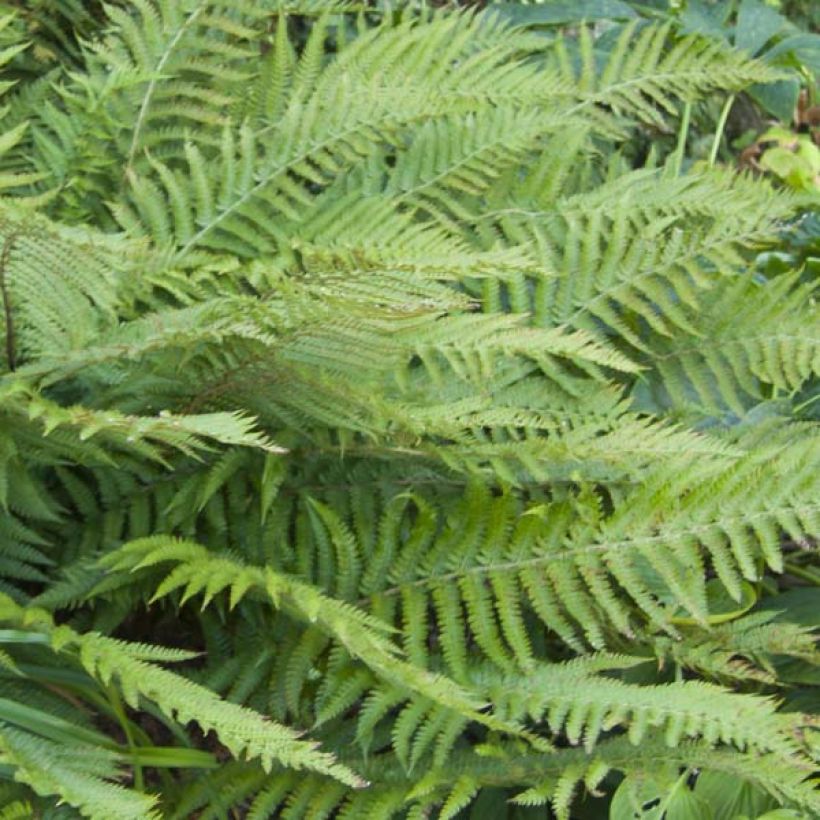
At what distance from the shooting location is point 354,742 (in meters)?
1.41

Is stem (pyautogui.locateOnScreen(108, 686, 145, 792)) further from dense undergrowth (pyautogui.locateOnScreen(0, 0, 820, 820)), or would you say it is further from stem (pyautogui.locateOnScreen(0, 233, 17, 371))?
stem (pyautogui.locateOnScreen(0, 233, 17, 371))

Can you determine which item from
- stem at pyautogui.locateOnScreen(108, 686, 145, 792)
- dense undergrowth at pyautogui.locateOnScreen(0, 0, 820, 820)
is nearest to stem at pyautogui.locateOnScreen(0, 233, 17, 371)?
dense undergrowth at pyautogui.locateOnScreen(0, 0, 820, 820)

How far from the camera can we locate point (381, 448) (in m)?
1.49

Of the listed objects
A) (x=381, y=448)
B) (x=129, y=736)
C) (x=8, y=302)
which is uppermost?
(x=8, y=302)

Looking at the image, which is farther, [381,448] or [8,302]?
[381,448]

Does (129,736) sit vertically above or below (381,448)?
below

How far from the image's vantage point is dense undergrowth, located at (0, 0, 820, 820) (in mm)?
1294

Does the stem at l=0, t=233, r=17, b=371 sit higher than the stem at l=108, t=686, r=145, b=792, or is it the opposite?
the stem at l=0, t=233, r=17, b=371

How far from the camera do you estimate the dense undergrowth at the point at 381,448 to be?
1294 mm

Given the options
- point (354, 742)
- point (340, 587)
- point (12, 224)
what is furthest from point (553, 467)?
point (12, 224)

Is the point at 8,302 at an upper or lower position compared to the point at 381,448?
upper

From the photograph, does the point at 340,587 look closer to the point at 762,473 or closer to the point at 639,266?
the point at 762,473

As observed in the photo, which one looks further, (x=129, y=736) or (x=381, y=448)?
(x=381, y=448)

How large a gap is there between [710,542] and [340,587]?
1.51 ft
